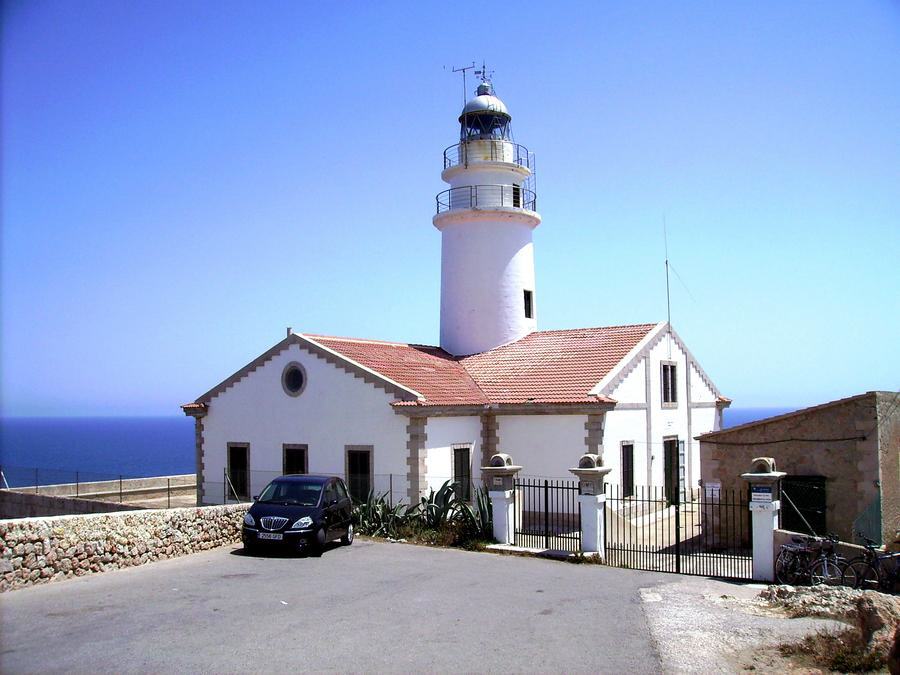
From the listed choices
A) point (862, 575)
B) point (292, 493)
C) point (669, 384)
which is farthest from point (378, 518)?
point (669, 384)

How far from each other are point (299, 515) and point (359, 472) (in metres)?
5.64

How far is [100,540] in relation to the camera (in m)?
13.6

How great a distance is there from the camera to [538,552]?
15891 mm

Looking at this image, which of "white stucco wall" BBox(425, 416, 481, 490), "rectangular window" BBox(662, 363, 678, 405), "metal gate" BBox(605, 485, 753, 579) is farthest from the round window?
"rectangular window" BBox(662, 363, 678, 405)

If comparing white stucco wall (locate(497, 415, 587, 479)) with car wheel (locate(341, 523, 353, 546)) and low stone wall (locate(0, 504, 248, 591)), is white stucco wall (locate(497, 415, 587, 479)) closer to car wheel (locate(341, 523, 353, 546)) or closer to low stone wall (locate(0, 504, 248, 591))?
car wheel (locate(341, 523, 353, 546))

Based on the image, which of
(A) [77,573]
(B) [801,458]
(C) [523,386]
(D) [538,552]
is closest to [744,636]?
(D) [538,552]

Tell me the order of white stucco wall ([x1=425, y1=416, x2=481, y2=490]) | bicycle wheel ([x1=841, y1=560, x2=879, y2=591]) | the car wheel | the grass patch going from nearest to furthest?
1. the grass patch
2. bicycle wheel ([x1=841, y1=560, x2=879, y2=591])
3. the car wheel
4. white stucco wall ([x1=425, y1=416, x2=481, y2=490])

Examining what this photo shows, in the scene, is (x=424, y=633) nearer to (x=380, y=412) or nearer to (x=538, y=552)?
(x=538, y=552)

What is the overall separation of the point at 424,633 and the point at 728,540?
1054 cm

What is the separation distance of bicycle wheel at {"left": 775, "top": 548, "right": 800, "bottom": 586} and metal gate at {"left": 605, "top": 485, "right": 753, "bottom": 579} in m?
0.81

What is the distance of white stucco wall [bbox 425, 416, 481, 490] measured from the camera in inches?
797

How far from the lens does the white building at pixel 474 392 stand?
20672mm

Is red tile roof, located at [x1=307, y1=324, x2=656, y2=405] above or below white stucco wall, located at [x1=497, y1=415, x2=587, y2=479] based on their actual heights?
above

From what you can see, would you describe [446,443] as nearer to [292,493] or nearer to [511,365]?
[511,365]
